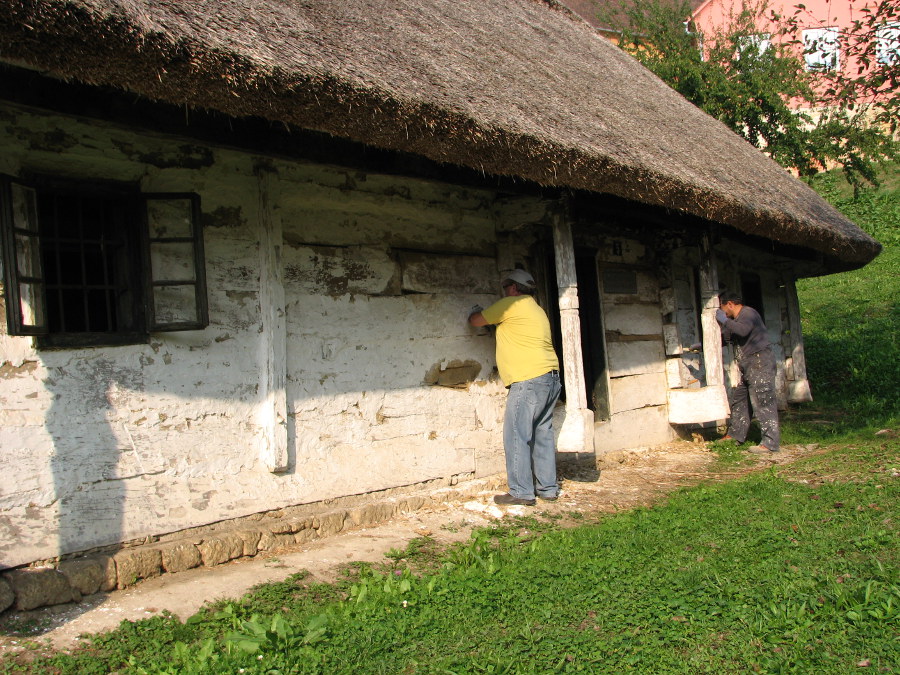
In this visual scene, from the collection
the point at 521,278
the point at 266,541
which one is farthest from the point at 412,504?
the point at 521,278

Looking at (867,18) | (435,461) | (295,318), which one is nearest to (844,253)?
(867,18)

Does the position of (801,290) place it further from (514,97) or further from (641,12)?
(514,97)

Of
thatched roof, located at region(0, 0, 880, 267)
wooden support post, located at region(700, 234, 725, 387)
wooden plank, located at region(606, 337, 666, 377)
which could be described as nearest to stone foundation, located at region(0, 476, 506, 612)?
thatched roof, located at region(0, 0, 880, 267)

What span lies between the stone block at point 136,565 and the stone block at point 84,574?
79 mm

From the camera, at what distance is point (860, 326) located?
1330cm

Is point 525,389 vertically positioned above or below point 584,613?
above

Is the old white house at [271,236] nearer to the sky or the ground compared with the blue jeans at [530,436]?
nearer to the sky

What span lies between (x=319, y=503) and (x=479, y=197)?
2.47 m

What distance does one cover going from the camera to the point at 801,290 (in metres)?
16.4

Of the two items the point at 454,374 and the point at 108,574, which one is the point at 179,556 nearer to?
the point at 108,574

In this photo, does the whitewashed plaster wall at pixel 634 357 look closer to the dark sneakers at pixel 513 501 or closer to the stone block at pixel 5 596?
the dark sneakers at pixel 513 501

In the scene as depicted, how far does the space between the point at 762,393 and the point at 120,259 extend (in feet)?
18.0

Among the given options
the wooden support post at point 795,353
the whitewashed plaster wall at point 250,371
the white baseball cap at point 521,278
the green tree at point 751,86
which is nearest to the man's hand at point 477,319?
the whitewashed plaster wall at point 250,371

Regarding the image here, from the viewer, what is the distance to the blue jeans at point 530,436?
488cm
